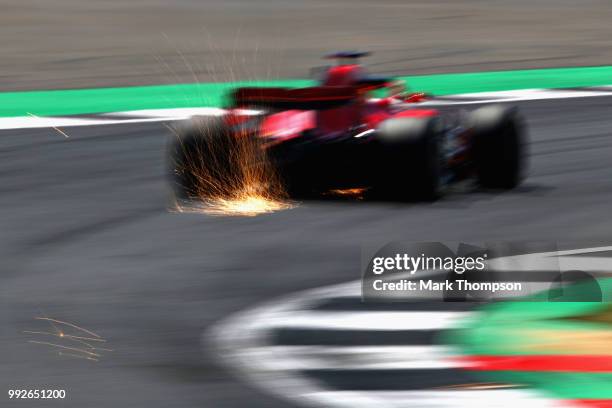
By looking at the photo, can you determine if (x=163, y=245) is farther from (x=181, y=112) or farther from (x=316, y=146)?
(x=181, y=112)

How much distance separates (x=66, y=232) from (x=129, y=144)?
365cm

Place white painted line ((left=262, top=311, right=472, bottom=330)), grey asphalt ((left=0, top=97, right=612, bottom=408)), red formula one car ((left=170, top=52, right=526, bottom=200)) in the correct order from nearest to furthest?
grey asphalt ((left=0, top=97, right=612, bottom=408))
white painted line ((left=262, top=311, right=472, bottom=330))
red formula one car ((left=170, top=52, right=526, bottom=200))

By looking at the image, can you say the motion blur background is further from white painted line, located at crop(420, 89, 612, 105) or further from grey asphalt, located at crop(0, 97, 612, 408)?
white painted line, located at crop(420, 89, 612, 105)

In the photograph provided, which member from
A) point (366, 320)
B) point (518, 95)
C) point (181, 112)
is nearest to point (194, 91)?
point (181, 112)

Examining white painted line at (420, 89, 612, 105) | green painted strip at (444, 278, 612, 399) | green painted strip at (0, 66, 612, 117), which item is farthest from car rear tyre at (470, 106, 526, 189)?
green painted strip at (0, 66, 612, 117)

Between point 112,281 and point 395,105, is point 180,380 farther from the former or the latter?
point 395,105

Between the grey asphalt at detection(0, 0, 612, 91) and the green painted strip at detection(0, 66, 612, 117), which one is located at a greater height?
the grey asphalt at detection(0, 0, 612, 91)

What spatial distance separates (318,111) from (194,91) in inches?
255

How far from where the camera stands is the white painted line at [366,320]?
244 inches

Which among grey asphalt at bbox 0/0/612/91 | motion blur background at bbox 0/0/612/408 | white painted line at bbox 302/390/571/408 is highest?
grey asphalt at bbox 0/0/612/91

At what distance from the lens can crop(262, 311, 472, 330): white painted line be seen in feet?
20.3

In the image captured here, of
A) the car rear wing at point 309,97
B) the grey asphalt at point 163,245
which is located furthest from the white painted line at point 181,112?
the car rear wing at point 309,97

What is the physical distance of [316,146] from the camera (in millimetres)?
9078

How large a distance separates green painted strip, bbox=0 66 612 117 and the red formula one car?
504 cm
